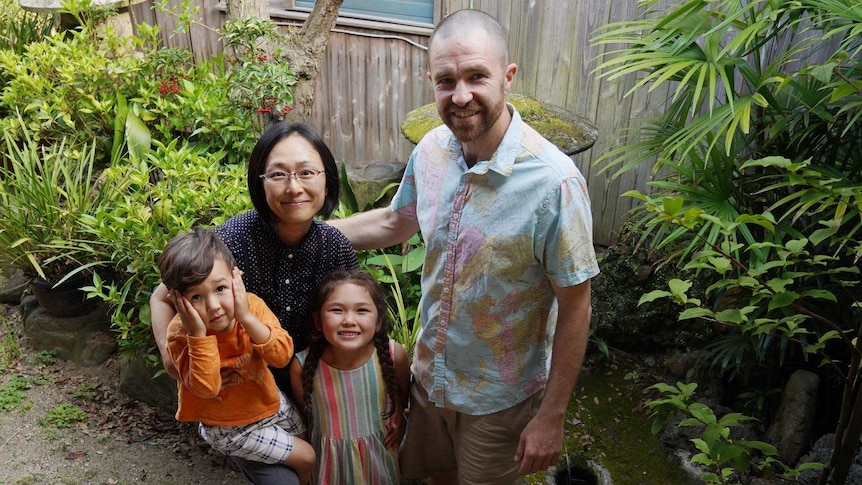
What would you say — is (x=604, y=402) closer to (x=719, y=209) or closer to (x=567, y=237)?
(x=719, y=209)

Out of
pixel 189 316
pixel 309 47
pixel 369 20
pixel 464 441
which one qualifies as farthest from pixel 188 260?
pixel 369 20

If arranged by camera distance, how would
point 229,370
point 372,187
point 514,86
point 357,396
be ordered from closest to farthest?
point 229,370 → point 357,396 → point 372,187 → point 514,86

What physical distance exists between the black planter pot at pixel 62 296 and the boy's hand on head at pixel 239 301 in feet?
7.07

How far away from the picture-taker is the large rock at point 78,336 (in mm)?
A: 3689

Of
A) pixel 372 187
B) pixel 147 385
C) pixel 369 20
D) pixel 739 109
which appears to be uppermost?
pixel 369 20

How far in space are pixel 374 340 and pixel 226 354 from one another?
0.54m

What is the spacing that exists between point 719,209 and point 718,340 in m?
0.91

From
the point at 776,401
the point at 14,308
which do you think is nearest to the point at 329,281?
the point at 776,401

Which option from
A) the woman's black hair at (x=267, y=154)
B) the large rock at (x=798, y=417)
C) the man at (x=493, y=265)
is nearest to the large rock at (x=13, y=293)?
the woman's black hair at (x=267, y=154)

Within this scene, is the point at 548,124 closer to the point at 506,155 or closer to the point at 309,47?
the point at 309,47

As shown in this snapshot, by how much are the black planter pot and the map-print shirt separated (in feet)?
7.80

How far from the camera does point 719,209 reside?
2912 mm

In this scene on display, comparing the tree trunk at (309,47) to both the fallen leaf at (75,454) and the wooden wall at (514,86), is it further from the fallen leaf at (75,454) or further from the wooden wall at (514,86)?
the fallen leaf at (75,454)

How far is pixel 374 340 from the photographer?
2.26 m
